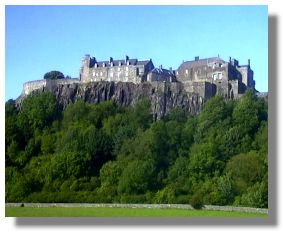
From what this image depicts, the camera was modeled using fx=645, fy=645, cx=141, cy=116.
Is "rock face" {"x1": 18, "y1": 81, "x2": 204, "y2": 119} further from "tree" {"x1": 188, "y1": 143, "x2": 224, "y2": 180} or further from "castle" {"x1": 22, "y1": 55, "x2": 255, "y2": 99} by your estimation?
"tree" {"x1": 188, "y1": 143, "x2": 224, "y2": 180}

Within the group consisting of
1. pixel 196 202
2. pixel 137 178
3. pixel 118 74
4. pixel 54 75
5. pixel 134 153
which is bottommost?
pixel 196 202

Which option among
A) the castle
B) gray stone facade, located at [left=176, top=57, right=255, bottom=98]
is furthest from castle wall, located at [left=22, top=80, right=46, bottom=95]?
gray stone facade, located at [left=176, top=57, right=255, bottom=98]

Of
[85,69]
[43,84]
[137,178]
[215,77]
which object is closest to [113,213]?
[137,178]

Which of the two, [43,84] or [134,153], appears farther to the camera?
[43,84]

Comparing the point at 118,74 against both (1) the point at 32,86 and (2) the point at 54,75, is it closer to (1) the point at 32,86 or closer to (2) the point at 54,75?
(2) the point at 54,75

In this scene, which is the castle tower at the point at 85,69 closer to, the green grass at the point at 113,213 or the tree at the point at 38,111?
the tree at the point at 38,111
